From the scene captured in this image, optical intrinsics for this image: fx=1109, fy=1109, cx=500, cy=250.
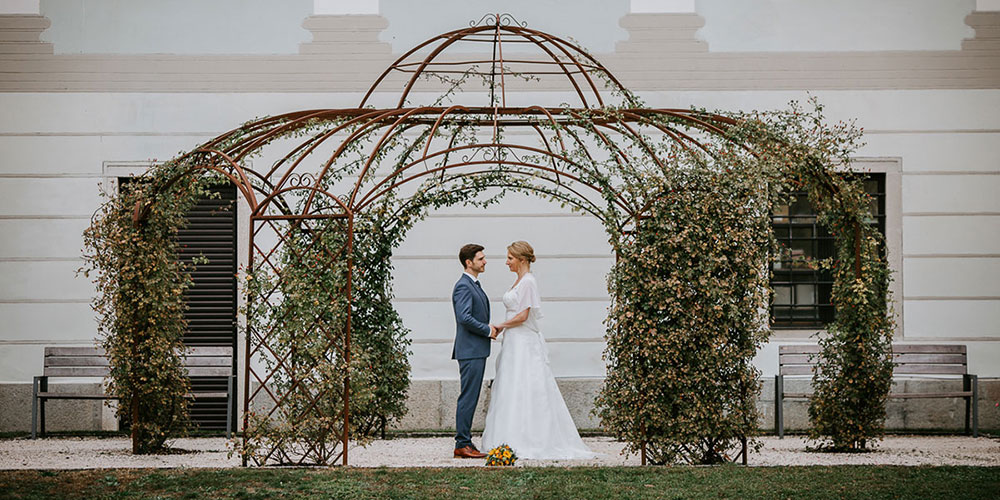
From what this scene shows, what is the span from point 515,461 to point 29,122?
6.98 m

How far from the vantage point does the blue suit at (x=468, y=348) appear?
31.6ft

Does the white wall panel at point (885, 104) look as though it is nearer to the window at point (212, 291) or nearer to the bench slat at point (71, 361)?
the window at point (212, 291)

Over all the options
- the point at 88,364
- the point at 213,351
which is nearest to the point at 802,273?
the point at 213,351

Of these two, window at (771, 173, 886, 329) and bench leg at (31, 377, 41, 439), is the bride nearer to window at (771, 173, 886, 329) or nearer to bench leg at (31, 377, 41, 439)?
window at (771, 173, 886, 329)

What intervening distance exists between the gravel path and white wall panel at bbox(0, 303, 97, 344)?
4.20ft

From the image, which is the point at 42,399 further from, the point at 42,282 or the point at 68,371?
the point at 42,282

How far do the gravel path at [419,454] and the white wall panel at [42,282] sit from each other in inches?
65.9

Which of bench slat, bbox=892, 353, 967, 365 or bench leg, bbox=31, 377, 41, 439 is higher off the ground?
bench slat, bbox=892, 353, 967, 365

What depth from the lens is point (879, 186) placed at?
12.4 m

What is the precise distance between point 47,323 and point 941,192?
32.5 feet

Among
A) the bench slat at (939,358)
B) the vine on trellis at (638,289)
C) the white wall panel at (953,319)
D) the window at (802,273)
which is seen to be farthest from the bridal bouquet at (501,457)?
the white wall panel at (953,319)

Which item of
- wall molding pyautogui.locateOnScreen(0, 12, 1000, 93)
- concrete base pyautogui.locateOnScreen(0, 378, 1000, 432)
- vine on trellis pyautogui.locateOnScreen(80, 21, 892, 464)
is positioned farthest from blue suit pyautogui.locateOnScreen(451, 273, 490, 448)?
wall molding pyautogui.locateOnScreen(0, 12, 1000, 93)

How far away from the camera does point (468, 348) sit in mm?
9727

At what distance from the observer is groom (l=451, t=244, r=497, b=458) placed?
9644 millimetres
